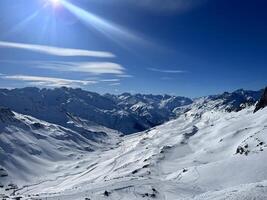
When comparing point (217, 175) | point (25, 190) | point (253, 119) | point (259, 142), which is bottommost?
point (25, 190)

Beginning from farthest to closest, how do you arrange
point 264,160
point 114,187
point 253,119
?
1. point 253,119
2. point 264,160
3. point 114,187

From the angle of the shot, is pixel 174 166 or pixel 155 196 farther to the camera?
pixel 174 166

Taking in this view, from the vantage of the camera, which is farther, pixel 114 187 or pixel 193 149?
pixel 193 149

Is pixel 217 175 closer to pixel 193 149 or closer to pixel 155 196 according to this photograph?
pixel 155 196

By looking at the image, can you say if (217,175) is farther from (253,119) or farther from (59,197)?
(253,119)

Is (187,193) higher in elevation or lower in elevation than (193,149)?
lower

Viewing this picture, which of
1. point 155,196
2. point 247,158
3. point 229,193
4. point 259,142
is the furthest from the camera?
point 259,142

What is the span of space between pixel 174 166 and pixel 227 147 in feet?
66.4

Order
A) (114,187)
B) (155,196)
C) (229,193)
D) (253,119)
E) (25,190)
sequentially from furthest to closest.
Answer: (25,190), (253,119), (114,187), (155,196), (229,193)

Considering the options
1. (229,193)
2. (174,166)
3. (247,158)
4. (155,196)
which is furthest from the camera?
(174,166)

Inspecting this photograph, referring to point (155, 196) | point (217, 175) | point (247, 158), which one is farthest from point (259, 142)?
point (155, 196)

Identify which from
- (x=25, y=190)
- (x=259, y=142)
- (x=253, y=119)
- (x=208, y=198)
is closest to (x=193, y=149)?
(x=253, y=119)

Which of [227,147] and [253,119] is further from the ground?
[253,119]

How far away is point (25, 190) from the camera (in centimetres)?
19512
